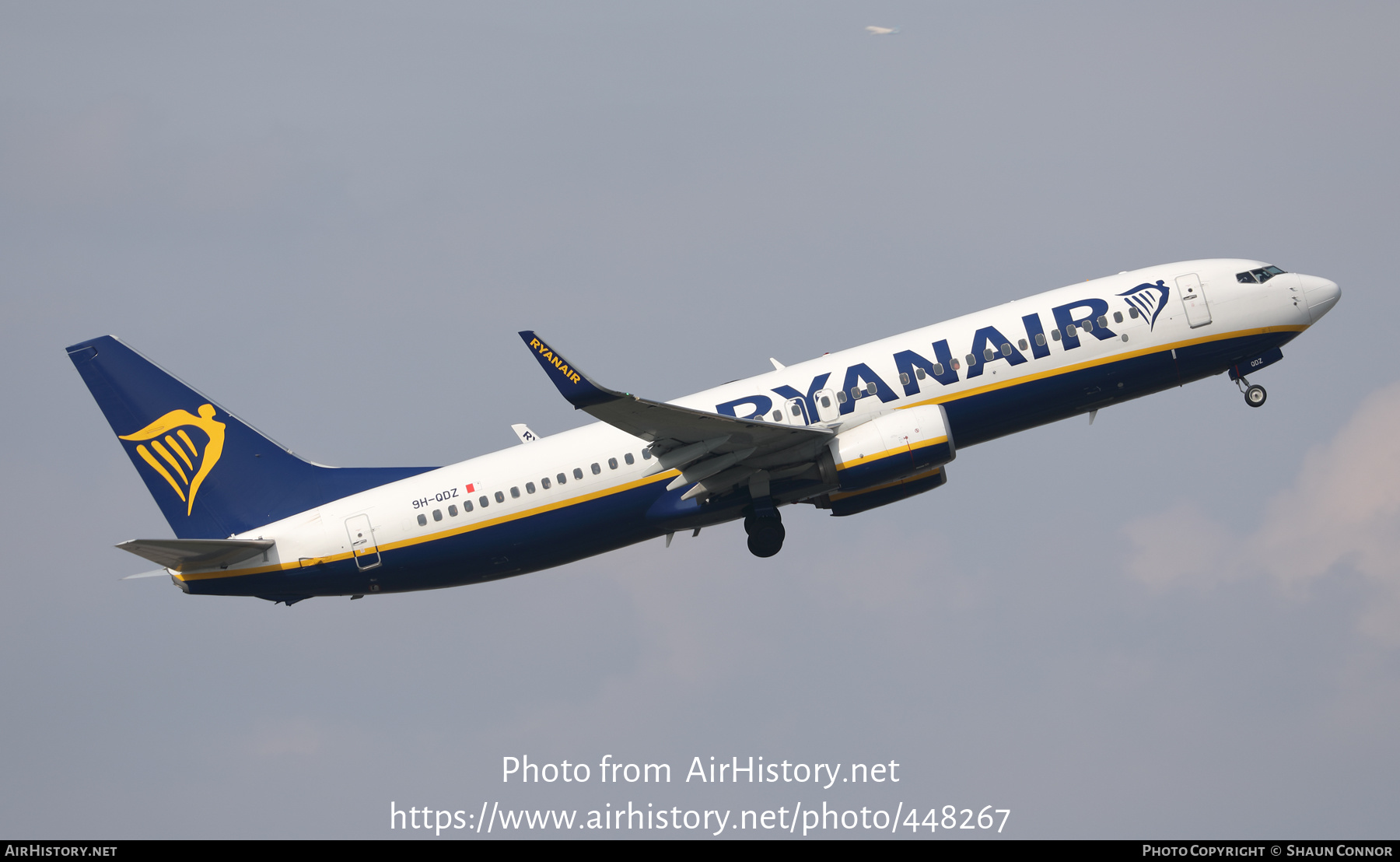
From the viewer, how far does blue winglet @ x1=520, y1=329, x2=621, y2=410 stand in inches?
A: 1232

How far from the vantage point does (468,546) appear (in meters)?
38.7

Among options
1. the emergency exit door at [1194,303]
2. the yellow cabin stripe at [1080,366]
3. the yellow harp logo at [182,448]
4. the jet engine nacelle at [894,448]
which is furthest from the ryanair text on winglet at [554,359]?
the emergency exit door at [1194,303]

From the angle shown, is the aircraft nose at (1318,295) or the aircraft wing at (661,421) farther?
the aircraft nose at (1318,295)

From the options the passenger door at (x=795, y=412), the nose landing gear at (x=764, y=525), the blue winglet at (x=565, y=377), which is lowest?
the nose landing gear at (x=764, y=525)

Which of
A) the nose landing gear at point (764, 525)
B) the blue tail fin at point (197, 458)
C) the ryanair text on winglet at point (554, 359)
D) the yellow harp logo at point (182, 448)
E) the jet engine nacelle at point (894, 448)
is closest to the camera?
the ryanair text on winglet at point (554, 359)

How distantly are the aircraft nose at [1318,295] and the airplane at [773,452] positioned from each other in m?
0.07

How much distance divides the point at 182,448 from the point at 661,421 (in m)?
16.9

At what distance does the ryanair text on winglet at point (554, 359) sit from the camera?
103 ft

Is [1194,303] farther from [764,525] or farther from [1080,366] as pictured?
[764,525]

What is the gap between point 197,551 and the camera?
3772 cm

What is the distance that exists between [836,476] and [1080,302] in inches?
360

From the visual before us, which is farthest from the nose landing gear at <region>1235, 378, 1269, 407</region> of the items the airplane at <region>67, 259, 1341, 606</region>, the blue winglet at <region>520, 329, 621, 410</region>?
the blue winglet at <region>520, 329, 621, 410</region>

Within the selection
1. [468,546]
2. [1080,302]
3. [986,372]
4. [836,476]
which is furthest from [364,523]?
[1080,302]

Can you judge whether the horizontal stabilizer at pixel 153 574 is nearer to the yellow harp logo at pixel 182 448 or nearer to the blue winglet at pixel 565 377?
the yellow harp logo at pixel 182 448
